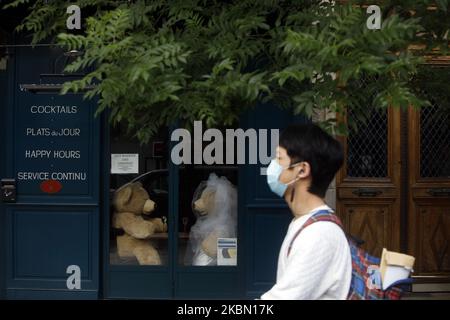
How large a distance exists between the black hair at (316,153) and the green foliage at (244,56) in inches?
19.8

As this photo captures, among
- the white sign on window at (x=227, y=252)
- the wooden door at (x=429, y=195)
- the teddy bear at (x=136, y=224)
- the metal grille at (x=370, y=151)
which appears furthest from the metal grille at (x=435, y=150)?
the teddy bear at (x=136, y=224)

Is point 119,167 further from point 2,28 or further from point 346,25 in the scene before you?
point 346,25

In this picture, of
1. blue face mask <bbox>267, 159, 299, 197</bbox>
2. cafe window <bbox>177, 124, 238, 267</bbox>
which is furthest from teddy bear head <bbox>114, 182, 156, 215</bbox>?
blue face mask <bbox>267, 159, 299, 197</bbox>

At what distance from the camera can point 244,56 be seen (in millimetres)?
3406

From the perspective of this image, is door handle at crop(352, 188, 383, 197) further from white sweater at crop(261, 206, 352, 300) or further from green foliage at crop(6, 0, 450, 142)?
white sweater at crop(261, 206, 352, 300)

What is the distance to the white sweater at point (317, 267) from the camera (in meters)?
2.22

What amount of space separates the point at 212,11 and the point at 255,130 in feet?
8.27

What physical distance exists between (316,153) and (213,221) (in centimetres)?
414

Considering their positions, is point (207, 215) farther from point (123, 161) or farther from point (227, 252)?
point (123, 161)

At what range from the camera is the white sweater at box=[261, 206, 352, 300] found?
2.22m

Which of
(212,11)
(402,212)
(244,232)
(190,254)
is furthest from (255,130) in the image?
(212,11)

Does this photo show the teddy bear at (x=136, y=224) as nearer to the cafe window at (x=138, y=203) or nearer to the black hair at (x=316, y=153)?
the cafe window at (x=138, y=203)

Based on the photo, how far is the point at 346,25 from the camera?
3.12 metres

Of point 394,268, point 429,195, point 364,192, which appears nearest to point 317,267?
point 394,268
